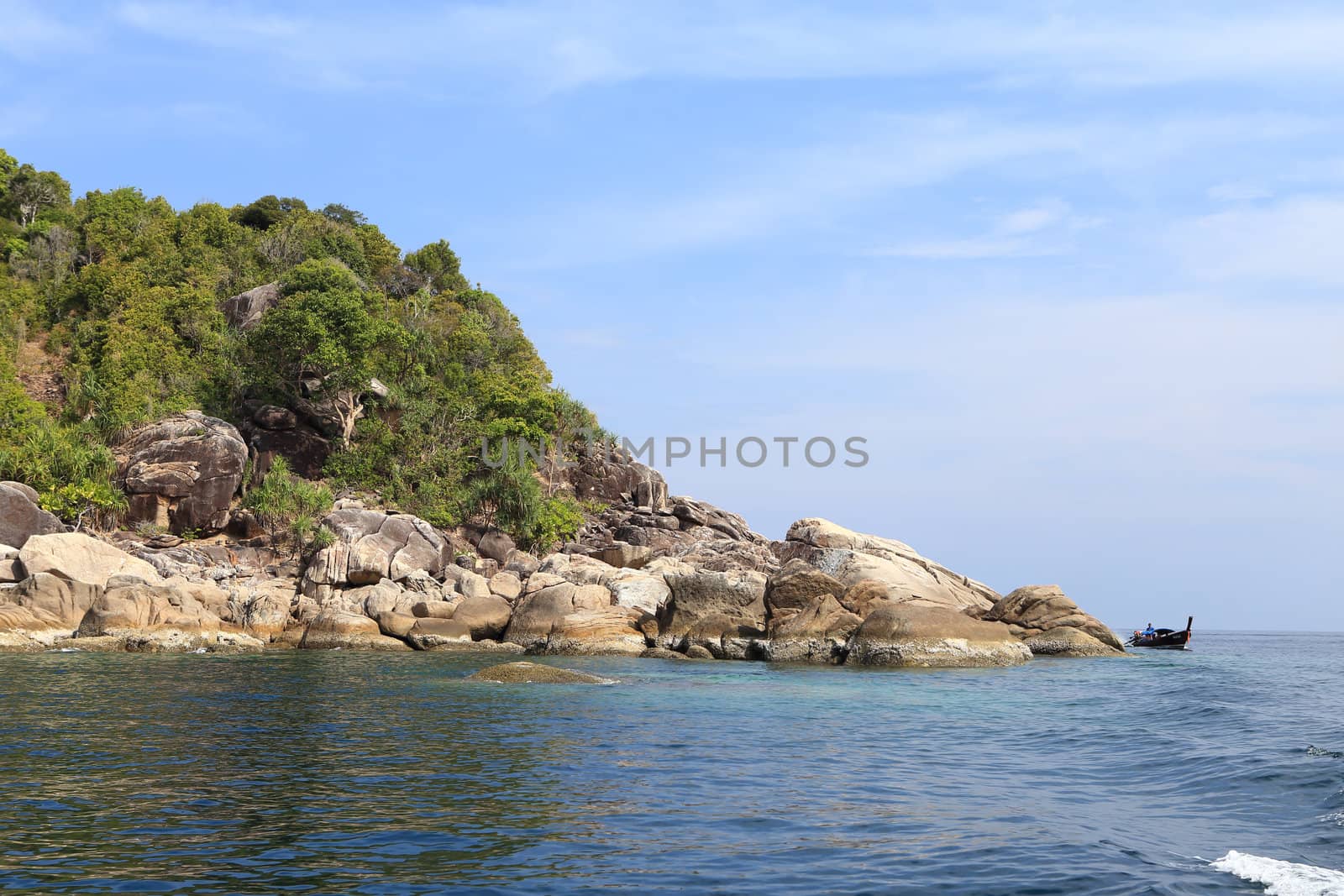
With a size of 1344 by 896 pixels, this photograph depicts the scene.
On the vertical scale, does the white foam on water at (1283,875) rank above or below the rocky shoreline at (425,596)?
below

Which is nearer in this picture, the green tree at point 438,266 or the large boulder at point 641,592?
the large boulder at point 641,592

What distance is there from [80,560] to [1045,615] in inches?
1583

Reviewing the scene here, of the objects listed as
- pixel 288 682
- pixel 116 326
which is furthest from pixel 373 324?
pixel 288 682

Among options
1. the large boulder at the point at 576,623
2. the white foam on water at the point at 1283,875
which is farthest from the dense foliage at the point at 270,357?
the white foam on water at the point at 1283,875

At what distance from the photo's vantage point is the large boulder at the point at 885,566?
133 feet

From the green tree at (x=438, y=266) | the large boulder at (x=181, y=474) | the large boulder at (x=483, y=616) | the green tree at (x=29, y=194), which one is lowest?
the large boulder at (x=483, y=616)

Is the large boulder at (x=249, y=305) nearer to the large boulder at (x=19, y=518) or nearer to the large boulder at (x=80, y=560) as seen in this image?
the large boulder at (x=19, y=518)

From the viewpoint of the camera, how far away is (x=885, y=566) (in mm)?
41781

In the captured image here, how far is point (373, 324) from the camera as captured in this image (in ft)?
193

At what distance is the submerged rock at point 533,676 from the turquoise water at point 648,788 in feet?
3.65

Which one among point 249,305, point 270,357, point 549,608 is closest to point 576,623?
point 549,608

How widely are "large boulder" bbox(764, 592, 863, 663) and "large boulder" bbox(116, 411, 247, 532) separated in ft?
102

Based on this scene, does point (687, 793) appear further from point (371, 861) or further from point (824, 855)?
point (371, 861)

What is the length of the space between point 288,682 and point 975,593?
32.4m
